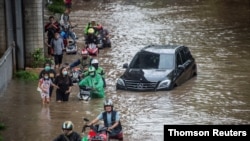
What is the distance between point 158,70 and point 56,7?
18.5 meters

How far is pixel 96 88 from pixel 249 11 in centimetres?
2630

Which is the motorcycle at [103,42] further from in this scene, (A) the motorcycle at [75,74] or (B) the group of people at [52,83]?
(B) the group of people at [52,83]

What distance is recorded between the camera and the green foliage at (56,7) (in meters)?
41.7

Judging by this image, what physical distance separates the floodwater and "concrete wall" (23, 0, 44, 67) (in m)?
2.01

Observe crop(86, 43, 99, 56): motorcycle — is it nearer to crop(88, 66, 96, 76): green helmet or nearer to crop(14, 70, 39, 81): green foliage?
crop(14, 70, 39, 81): green foliage

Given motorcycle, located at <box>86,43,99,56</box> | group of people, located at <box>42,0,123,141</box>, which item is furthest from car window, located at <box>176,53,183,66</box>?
motorcycle, located at <box>86,43,99,56</box>

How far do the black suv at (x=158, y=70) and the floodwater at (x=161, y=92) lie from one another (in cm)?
27

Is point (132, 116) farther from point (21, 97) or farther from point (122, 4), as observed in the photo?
point (122, 4)

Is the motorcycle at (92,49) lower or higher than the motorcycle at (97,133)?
lower

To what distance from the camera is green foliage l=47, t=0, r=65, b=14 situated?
41.7 meters

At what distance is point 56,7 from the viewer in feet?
139

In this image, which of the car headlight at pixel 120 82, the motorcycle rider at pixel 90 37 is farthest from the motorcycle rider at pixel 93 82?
the motorcycle rider at pixel 90 37

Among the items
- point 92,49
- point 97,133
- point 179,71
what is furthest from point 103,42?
point 97,133

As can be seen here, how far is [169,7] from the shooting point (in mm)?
49219
